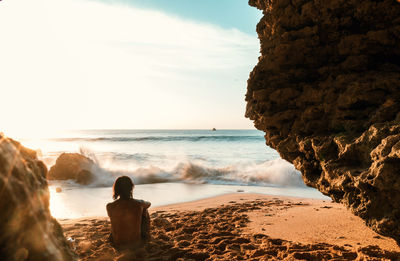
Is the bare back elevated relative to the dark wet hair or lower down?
lower down

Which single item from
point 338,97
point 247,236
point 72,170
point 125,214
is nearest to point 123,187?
point 125,214

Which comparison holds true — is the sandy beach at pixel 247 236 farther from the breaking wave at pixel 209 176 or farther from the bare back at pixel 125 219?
the breaking wave at pixel 209 176

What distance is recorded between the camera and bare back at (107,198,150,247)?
13.2 feet

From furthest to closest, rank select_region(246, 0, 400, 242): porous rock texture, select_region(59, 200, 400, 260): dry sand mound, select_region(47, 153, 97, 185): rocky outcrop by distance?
select_region(47, 153, 97, 185): rocky outcrop
select_region(59, 200, 400, 260): dry sand mound
select_region(246, 0, 400, 242): porous rock texture

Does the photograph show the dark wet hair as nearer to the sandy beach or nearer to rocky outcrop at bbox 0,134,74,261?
the sandy beach

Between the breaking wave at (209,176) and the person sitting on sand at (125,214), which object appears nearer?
the person sitting on sand at (125,214)

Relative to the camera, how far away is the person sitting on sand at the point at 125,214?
13.2 ft

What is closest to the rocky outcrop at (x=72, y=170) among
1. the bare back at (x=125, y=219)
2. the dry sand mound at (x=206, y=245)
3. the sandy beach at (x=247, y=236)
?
the sandy beach at (x=247, y=236)

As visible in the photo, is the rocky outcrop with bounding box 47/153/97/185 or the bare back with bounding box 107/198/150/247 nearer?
the bare back with bounding box 107/198/150/247

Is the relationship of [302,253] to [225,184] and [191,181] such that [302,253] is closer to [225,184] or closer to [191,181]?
[225,184]

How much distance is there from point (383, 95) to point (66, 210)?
777cm

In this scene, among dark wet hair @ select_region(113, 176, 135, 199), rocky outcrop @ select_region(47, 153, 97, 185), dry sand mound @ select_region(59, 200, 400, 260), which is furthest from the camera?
rocky outcrop @ select_region(47, 153, 97, 185)

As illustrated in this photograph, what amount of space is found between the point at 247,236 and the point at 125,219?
6.98 ft

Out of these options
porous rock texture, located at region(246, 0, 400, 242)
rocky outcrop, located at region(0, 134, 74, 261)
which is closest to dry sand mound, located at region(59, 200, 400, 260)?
porous rock texture, located at region(246, 0, 400, 242)
